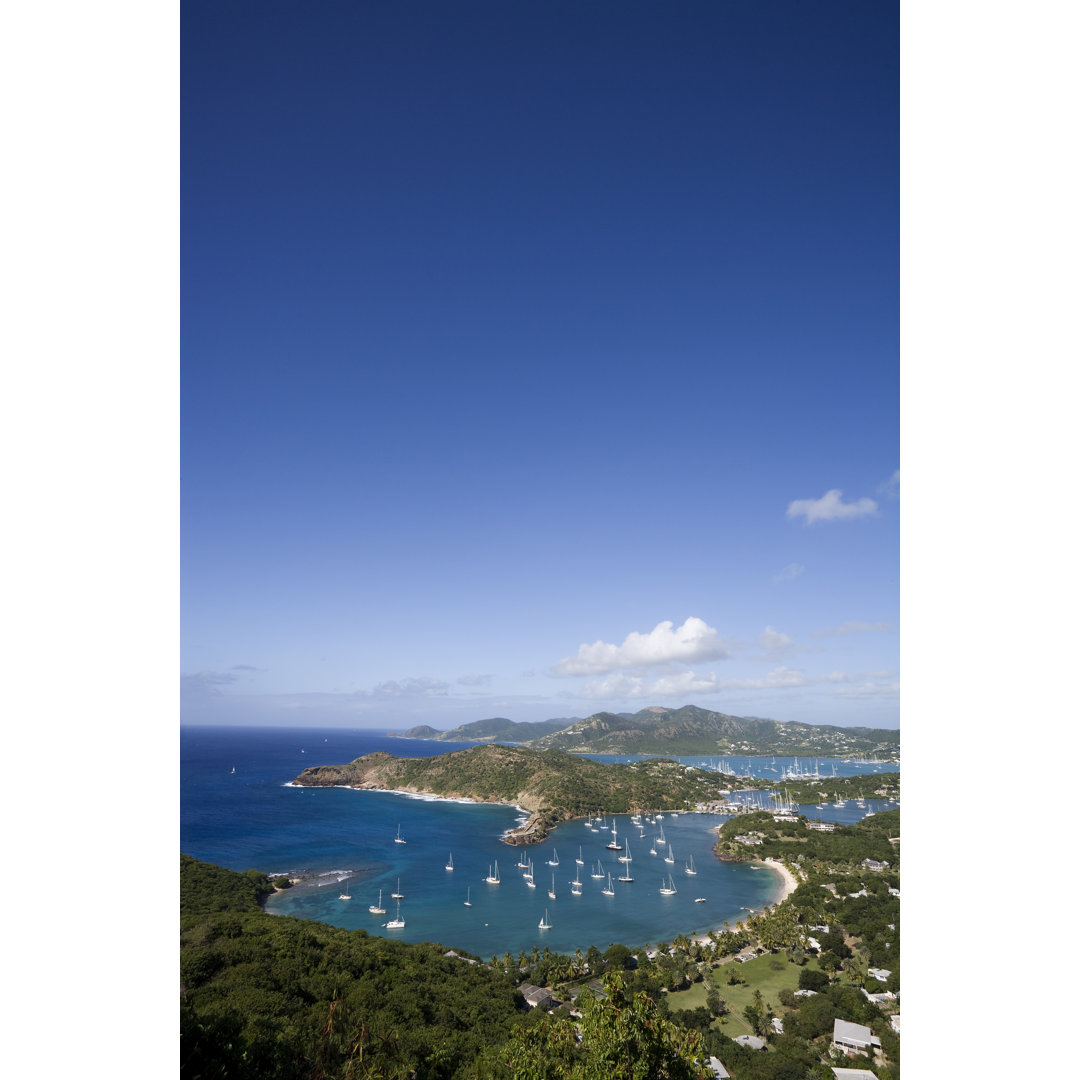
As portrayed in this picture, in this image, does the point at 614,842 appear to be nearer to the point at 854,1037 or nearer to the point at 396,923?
the point at 396,923

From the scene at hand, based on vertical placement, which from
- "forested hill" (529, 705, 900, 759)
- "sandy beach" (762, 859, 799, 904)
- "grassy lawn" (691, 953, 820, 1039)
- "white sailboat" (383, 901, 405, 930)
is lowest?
"forested hill" (529, 705, 900, 759)

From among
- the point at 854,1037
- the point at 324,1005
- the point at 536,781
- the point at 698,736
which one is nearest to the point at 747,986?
the point at 854,1037

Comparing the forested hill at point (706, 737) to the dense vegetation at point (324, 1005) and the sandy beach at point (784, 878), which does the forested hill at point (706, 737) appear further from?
the dense vegetation at point (324, 1005)

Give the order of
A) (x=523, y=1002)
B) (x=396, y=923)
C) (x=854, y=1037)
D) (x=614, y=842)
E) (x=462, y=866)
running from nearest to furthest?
1. (x=854, y=1037)
2. (x=523, y=1002)
3. (x=396, y=923)
4. (x=462, y=866)
5. (x=614, y=842)

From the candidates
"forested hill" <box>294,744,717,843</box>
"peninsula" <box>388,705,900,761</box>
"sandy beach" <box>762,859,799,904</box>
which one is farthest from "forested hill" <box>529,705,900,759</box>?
"sandy beach" <box>762,859,799,904</box>

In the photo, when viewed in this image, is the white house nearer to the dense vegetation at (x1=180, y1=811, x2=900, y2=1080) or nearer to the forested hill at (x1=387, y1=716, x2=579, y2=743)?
the dense vegetation at (x1=180, y1=811, x2=900, y2=1080)
